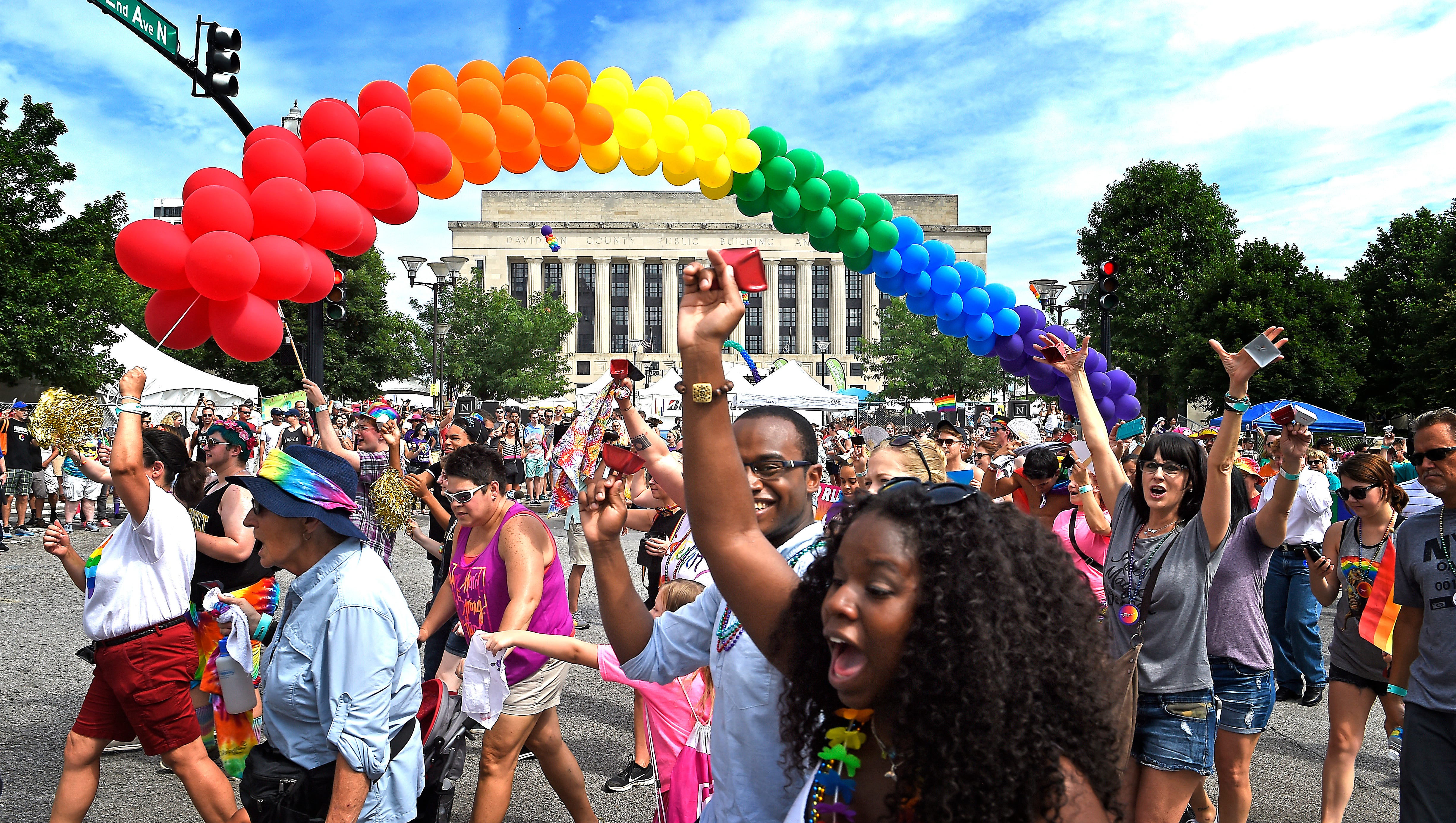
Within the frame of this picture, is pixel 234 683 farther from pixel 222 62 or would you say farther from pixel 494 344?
pixel 494 344

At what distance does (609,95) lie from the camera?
18.9ft

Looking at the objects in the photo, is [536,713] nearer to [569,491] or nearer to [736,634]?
[569,491]

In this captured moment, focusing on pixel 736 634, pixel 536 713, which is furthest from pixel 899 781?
pixel 536 713

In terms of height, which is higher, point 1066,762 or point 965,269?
point 965,269

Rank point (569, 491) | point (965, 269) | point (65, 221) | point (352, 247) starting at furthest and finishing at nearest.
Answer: point (65, 221), point (965, 269), point (352, 247), point (569, 491)

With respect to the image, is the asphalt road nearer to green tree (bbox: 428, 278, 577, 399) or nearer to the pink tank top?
the pink tank top

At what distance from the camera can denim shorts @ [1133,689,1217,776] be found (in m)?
3.40

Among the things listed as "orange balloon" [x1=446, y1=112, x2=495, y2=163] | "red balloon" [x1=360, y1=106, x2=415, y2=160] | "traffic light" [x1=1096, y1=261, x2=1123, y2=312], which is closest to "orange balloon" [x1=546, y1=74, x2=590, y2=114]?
"orange balloon" [x1=446, y1=112, x2=495, y2=163]

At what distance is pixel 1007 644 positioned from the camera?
1.50m

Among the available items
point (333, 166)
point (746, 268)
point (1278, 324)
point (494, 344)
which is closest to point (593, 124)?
point (333, 166)

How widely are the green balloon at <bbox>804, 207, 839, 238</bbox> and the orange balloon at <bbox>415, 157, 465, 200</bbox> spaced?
93.3 inches

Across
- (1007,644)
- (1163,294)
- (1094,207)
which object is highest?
(1094,207)

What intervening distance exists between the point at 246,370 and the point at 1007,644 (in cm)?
3828

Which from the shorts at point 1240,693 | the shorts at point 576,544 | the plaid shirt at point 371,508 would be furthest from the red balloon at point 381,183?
the shorts at point 576,544
